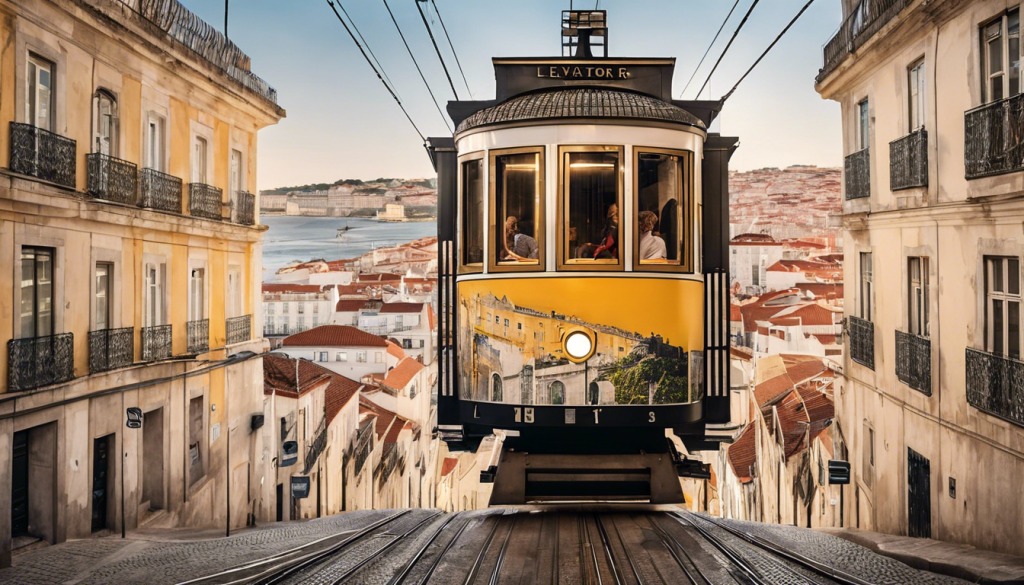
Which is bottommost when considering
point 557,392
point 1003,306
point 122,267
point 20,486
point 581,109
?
point 20,486

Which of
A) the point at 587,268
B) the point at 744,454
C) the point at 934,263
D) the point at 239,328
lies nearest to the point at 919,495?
the point at 934,263

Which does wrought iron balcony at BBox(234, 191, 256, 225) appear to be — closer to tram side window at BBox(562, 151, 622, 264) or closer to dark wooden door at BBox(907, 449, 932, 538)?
tram side window at BBox(562, 151, 622, 264)

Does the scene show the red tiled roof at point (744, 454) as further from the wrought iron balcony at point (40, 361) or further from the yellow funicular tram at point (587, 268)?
the wrought iron balcony at point (40, 361)

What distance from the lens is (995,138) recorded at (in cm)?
730

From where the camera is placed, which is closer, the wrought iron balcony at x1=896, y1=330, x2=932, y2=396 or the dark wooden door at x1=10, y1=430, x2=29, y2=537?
the dark wooden door at x1=10, y1=430, x2=29, y2=537

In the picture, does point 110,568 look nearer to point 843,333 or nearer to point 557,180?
point 557,180

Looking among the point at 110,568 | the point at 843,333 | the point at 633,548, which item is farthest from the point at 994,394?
the point at 110,568

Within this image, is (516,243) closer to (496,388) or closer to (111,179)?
(496,388)

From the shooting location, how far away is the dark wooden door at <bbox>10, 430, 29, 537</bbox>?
29.0 feet

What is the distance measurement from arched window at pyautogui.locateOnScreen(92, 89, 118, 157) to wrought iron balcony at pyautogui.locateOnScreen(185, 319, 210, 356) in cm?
322

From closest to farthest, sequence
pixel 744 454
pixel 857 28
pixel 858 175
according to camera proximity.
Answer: pixel 857 28 → pixel 858 175 → pixel 744 454

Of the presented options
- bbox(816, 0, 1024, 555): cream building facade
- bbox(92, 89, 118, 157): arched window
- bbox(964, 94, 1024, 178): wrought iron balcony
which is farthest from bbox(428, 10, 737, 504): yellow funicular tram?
bbox(92, 89, 118, 157): arched window

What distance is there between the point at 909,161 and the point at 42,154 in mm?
9494

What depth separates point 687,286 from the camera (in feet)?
26.6
